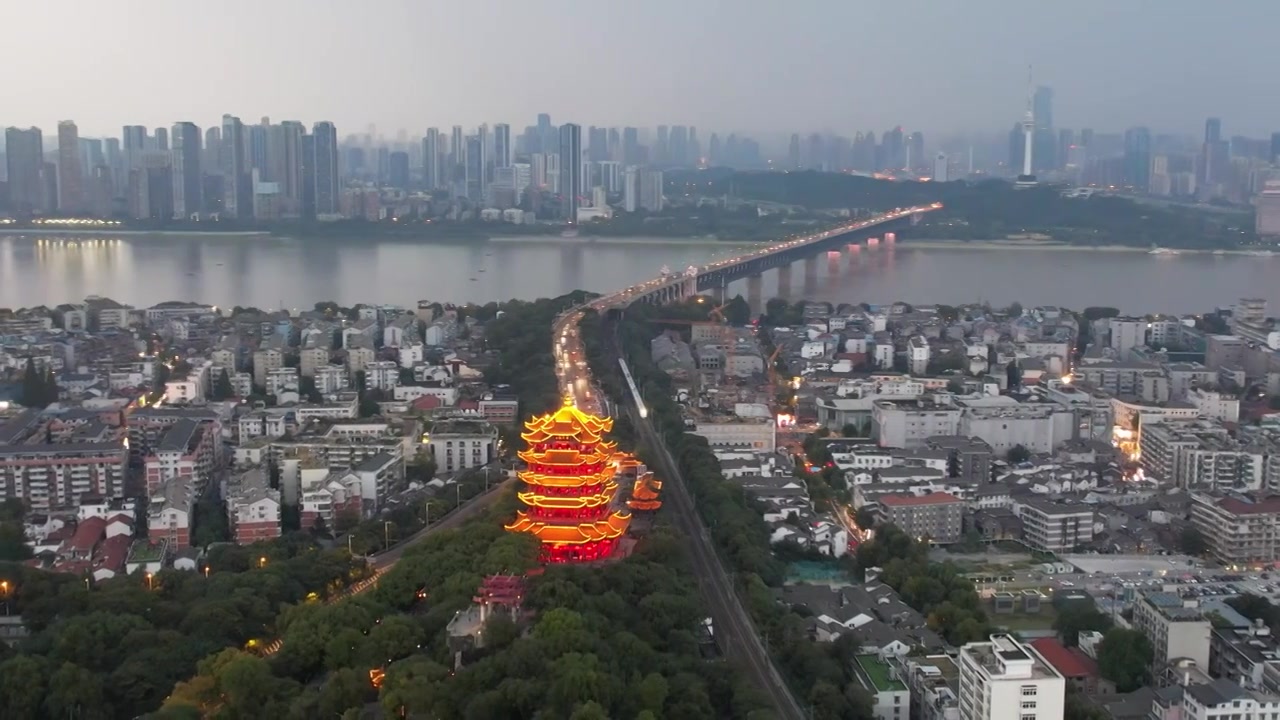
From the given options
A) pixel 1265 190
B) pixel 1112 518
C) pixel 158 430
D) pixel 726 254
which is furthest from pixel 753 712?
pixel 1265 190

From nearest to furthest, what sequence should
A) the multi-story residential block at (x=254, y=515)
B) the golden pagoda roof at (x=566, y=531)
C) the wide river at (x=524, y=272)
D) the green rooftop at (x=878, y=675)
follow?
the green rooftop at (x=878, y=675)
the golden pagoda roof at (x=566, y=531)
the multi-story residential block at (x=254, y=515)
the wide river at (x=524, y=272)

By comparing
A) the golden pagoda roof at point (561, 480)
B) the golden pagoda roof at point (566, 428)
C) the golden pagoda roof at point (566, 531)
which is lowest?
the golden pagoda roof at point (566, 531)

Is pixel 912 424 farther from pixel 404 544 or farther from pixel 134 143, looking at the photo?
pixel 134 143

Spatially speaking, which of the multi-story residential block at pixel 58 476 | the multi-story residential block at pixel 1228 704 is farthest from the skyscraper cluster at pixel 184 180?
the multi-story residential block at pixel 1228 704

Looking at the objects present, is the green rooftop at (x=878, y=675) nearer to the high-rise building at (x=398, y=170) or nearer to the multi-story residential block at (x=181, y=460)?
the multi-story residential block at (x=181, y=460)

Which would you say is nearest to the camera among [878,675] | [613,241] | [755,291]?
[878,675]

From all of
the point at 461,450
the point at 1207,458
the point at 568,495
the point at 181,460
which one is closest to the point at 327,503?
the point at 181,460
